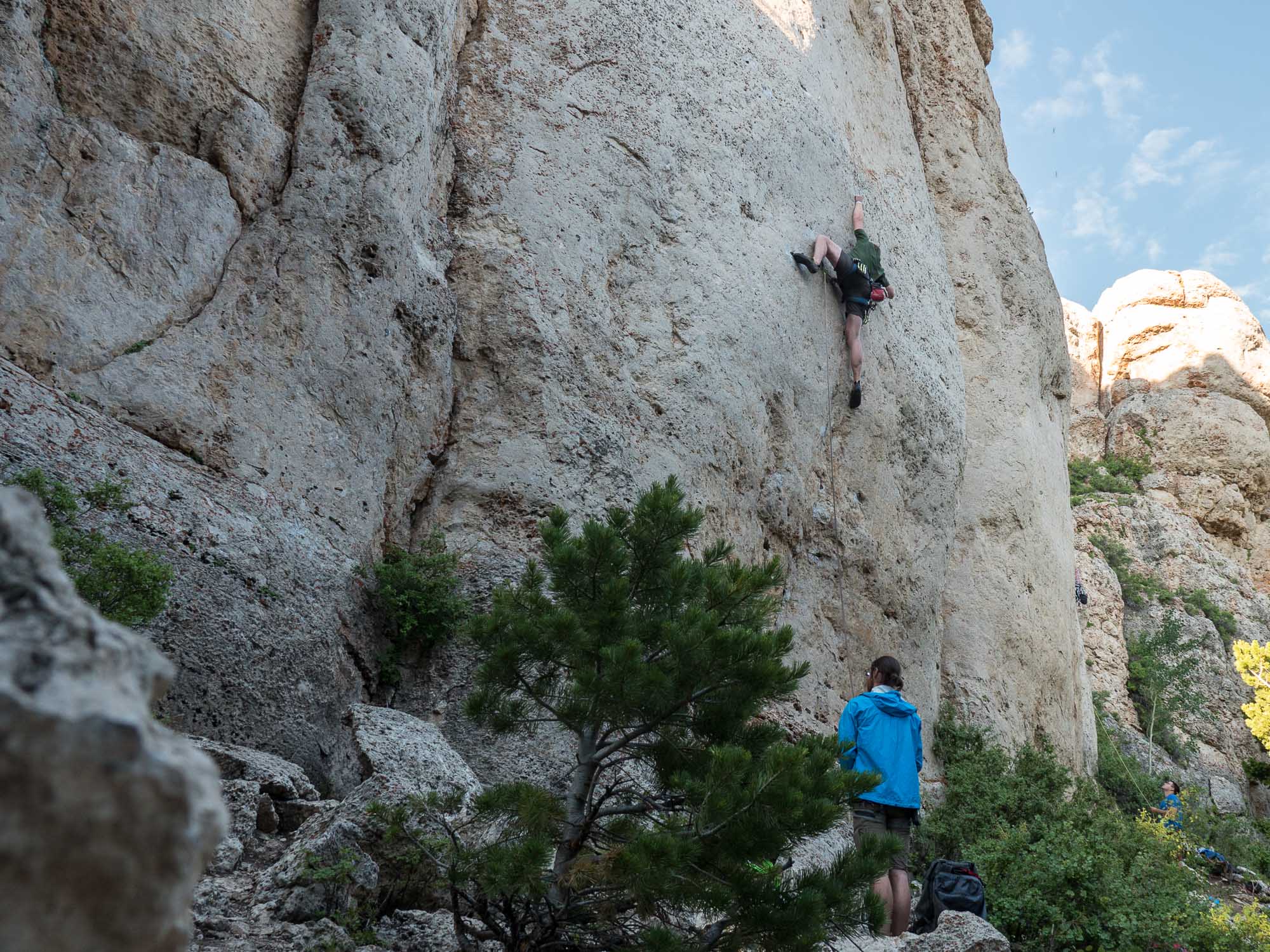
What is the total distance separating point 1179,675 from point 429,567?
18.8m

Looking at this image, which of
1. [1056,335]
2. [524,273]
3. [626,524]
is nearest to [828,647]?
[524,273]

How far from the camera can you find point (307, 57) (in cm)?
718

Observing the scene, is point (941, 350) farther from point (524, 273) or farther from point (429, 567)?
point (429, 567)

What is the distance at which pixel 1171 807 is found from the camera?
11750mm

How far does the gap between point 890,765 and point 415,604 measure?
9.71ft

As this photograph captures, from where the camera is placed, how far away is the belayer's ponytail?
18.7ft

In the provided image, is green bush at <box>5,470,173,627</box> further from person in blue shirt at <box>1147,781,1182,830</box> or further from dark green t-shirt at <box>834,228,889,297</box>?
person in blue shirt at <box>1147,781,1182,830</box>

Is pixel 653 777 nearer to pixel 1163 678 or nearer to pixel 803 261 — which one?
pixel 803 261

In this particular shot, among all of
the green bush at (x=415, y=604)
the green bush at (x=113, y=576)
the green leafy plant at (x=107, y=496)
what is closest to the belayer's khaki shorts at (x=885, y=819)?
the green bush at (x=415, y=604)

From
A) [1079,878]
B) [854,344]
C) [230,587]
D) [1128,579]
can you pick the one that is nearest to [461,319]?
[230,587]

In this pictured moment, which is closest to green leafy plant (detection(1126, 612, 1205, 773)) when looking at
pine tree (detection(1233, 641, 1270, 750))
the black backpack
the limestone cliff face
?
pine tree (detection(1233, 641, 1270, 750))

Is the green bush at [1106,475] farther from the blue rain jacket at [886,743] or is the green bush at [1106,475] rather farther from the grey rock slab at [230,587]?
the grey rock slab at [230,587]

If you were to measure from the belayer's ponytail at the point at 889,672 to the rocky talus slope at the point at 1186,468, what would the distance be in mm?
16193

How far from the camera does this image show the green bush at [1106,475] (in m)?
27.2
